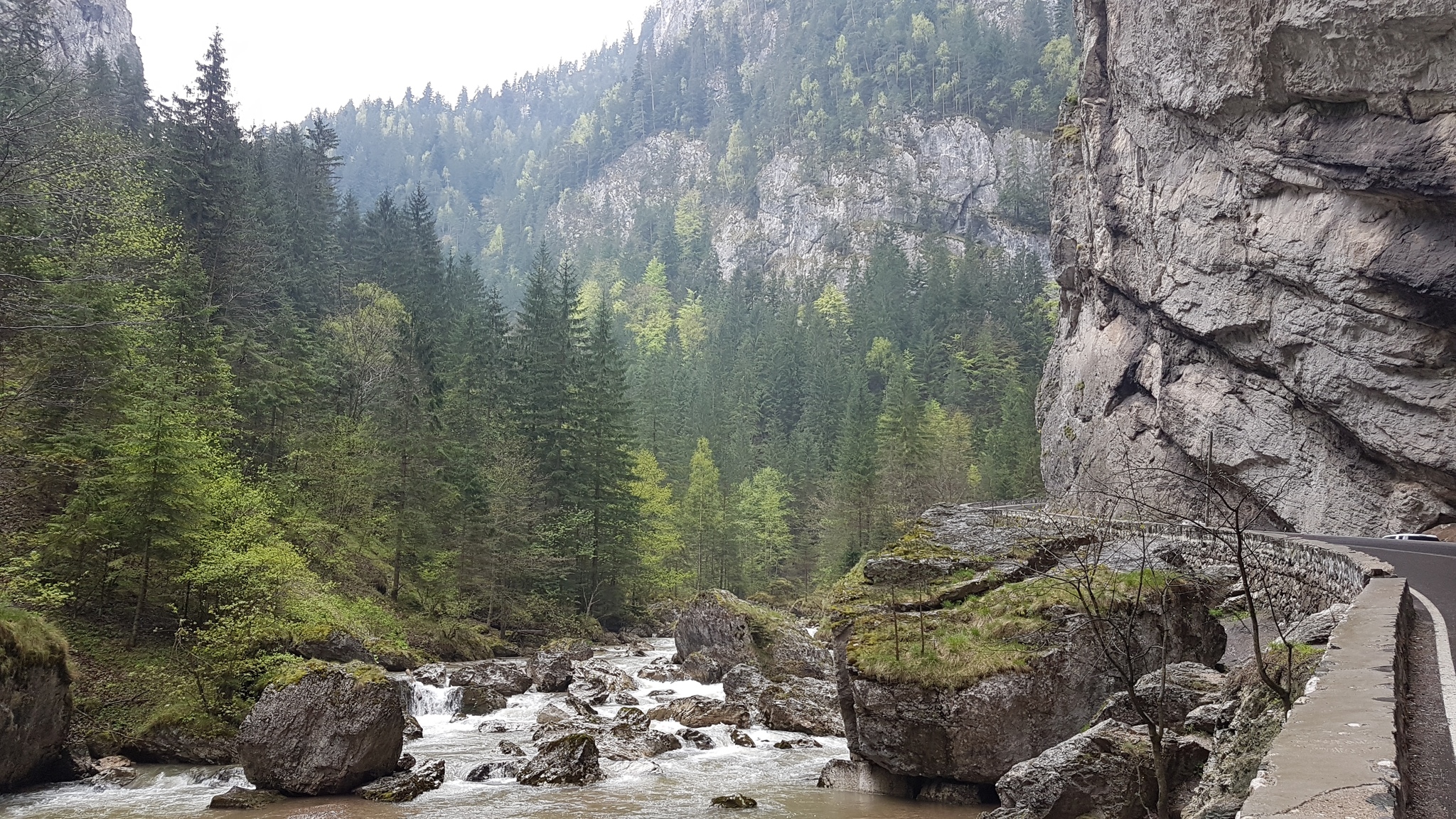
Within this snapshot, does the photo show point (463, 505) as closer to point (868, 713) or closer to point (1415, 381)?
point (868, 713)

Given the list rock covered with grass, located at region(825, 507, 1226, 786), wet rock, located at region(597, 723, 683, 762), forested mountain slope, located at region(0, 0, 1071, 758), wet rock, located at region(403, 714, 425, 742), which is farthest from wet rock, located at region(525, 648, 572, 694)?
rock covered with grass, located at region(825, 507, 1226, 786)

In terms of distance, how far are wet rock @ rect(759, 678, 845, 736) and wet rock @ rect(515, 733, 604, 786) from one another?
5.76m

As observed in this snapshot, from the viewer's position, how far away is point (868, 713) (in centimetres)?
1580

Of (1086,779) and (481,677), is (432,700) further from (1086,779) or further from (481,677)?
(1086,779)

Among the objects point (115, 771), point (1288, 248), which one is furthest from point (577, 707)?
point (1288, 248)

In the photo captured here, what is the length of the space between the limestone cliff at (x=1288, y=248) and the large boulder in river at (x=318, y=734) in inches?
676

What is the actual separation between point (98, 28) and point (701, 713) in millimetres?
115545

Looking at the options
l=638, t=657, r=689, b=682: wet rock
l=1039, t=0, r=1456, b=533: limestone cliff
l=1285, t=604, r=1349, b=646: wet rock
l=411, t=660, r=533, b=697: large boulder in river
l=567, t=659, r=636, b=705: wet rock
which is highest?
l=1039, t=0, r=1456, b=533: limestone cliff

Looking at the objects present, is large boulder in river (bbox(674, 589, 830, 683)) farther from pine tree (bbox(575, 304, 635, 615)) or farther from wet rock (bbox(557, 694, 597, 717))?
pine tree (bbox(575, 304, 635, 615))

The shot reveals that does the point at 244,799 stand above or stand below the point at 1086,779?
below

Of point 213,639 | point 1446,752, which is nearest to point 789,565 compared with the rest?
point 213,639

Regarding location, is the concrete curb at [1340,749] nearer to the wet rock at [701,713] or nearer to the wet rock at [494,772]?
the wet rock at [494,772]

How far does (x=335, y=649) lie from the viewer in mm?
21656

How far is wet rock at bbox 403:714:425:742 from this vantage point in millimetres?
20797
